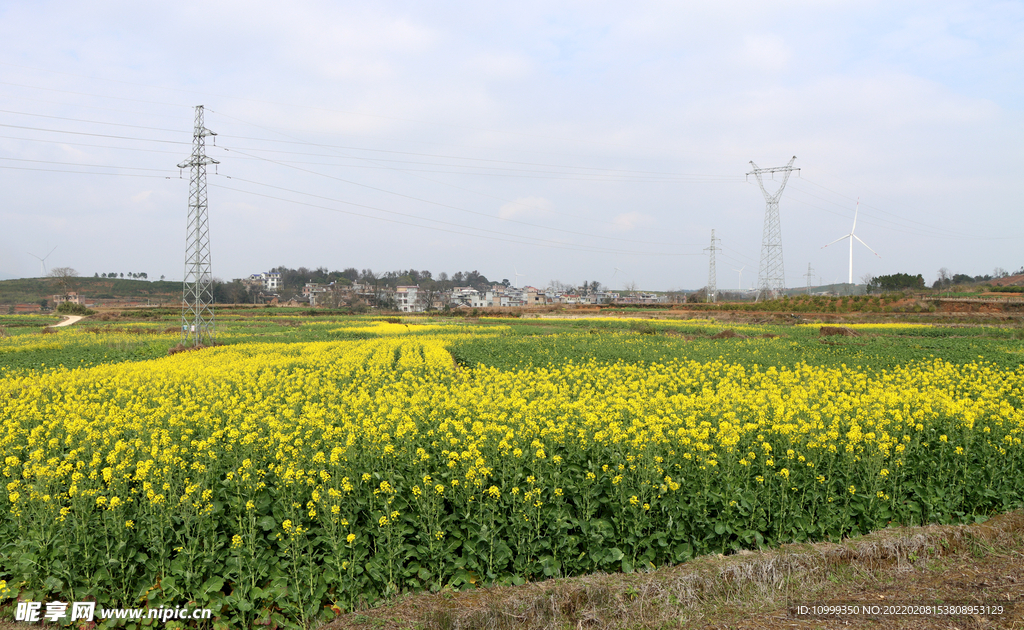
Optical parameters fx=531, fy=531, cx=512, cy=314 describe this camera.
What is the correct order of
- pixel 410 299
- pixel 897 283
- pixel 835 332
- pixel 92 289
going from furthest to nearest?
pixel 410 299, pixel 92 289, pixel 897 283, pixel 835 332

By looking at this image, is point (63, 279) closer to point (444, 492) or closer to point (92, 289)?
point (92, 289)

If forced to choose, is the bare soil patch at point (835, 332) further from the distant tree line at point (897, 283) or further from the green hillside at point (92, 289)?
the green hillside at point (92, 289)

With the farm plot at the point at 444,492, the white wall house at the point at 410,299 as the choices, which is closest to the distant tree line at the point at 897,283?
the white wall house at the point at 410,299

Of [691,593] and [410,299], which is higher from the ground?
[410,299]

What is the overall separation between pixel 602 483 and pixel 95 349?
31.7m

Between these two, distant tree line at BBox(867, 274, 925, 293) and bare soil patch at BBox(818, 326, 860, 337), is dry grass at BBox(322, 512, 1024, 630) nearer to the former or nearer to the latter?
bare soil patch at BBox(818, 326, 860, 337)

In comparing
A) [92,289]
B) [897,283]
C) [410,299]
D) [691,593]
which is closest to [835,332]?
[691,593]

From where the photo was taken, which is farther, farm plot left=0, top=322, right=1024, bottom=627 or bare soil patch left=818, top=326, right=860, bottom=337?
bare soil patch left=818, top=326, right=860, bottom=337

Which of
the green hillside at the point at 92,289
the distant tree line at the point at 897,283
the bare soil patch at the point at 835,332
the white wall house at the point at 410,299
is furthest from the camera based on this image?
the white wall house at the point at 410,299

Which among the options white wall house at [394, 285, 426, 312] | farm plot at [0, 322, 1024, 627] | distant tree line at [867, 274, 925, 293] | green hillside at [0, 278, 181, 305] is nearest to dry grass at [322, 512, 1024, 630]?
farm plot at [0, 322, 1024, 627]

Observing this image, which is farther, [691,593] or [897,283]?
[897,283]

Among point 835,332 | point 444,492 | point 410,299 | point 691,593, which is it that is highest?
point 410,299

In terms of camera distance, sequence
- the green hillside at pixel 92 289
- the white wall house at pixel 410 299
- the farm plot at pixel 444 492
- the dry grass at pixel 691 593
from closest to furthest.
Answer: the dry grass at pixel 691 593 → the farm plot at pixel 444 492 → the green hillside at pixel 92 289 → the white wall house at pixel 410 299

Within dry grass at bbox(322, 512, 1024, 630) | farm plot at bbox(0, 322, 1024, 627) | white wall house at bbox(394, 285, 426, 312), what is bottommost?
dry grass at bbox(322, 512, 1024, 630)
